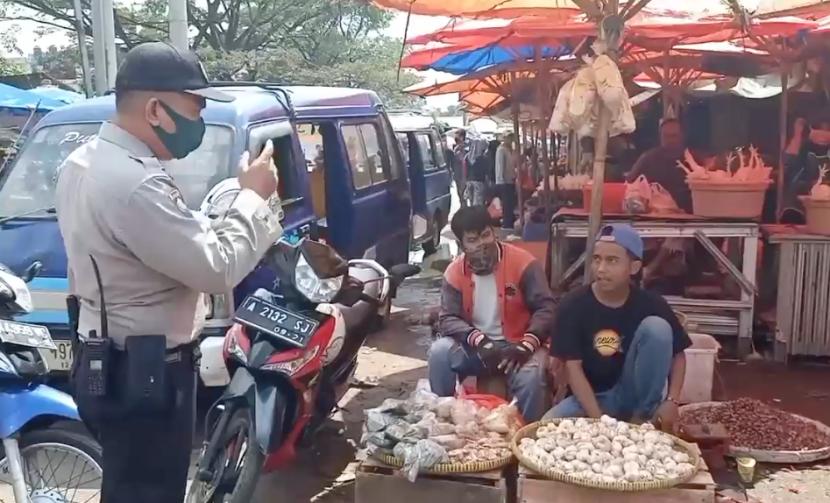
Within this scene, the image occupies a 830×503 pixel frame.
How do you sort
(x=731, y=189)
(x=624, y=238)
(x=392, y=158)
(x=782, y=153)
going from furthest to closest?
1. (x=392, y=158)
2. (x=782, y=153)
3. (x=731, y=189)
4. (x=624, y=238)

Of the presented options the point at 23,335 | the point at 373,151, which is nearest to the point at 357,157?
the point at 373,151

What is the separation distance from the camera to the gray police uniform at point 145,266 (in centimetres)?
213

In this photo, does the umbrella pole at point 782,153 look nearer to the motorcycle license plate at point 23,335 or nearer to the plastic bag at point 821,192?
the plastic bag at point 821,192

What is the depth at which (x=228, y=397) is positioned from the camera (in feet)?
11.2

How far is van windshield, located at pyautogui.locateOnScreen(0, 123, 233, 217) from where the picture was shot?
4.85 m

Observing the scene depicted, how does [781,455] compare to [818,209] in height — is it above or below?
below

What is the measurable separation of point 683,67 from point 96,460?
730cm

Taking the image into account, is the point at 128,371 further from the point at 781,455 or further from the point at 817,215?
the point at 817,215

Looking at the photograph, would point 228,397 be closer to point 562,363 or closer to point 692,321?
point 562,363

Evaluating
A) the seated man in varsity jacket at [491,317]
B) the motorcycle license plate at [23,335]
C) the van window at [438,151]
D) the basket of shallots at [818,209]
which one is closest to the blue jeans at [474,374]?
the seated man in varsity jacket at [491,317]

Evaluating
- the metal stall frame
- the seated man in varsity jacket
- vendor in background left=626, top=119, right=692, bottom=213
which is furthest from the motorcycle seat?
vendor in background left=626, top=119, right=692, bottom=213

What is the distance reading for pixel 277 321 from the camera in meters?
3.47

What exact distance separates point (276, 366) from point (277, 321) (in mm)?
187

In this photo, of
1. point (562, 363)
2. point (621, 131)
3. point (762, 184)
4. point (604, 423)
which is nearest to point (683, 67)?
point (762, 184)
